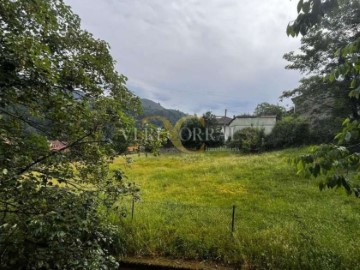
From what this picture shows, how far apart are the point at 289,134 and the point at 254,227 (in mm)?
18028

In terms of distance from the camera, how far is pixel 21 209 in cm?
246

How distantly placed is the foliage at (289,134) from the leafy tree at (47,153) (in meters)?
20.0

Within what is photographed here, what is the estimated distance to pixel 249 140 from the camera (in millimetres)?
23141

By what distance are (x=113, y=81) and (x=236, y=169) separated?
31.8ft

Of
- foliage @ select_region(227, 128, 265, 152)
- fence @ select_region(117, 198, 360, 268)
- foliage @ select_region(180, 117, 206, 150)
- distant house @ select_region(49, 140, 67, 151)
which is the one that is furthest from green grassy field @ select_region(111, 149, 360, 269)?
foliage @ select_region(180, 117, 206, 150)

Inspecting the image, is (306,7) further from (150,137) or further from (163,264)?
(163,264)

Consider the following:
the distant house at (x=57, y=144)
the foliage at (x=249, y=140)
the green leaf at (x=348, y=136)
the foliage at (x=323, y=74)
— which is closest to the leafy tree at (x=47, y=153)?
the distant house at (x=57, y=144)

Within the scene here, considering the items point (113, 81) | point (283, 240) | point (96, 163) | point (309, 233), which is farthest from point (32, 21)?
point (309, 233)

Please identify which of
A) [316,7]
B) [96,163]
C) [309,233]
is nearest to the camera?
[316,7]

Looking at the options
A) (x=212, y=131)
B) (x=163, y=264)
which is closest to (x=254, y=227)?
(x=163, y=264)

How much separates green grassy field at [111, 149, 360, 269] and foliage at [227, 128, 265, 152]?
1368 centimetres

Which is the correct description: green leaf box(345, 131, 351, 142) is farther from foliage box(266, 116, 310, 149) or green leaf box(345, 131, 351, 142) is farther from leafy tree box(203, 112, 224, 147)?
leafy tree box(203, 112, 224, 147)

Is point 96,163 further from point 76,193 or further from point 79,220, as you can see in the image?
point 79,220

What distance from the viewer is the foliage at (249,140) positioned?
23.0 meters
